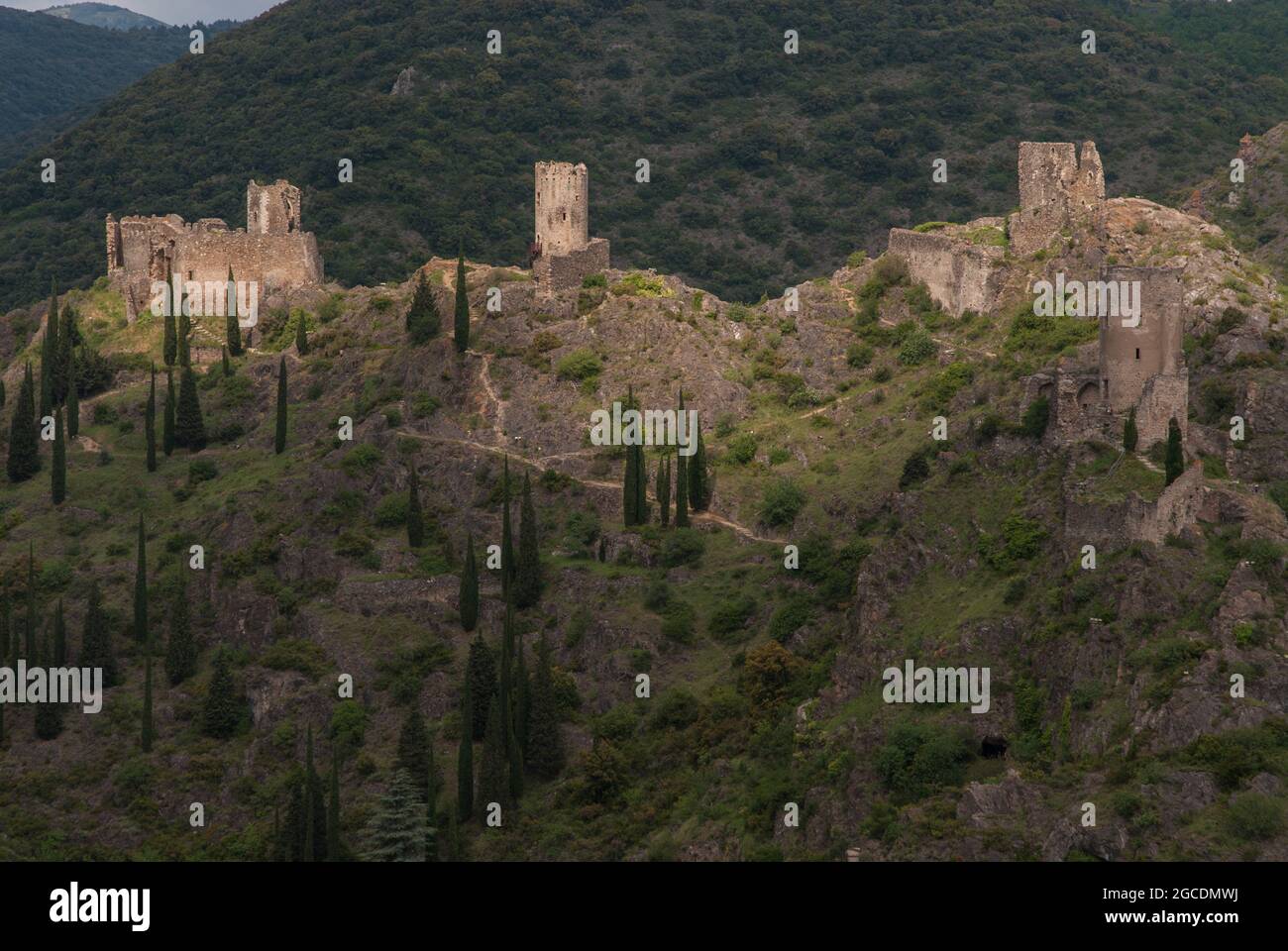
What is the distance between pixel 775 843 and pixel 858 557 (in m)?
14.7

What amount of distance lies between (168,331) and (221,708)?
23.8 m

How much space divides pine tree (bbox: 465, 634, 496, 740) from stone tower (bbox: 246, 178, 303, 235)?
31.4 m

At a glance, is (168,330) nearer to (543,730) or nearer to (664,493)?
(664,493)

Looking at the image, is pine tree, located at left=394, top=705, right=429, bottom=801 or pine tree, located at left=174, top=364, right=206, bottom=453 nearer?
pine tree, located at left=394, top=705, right=429, bottom=801

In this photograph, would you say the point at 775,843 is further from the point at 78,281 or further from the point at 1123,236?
the point at 78,281

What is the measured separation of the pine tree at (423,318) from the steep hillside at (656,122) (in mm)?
24745

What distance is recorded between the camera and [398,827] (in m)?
89.5

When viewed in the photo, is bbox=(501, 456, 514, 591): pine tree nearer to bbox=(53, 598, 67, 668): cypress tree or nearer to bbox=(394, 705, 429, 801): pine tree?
bbox=(394, 705, 429, 801): pine tree

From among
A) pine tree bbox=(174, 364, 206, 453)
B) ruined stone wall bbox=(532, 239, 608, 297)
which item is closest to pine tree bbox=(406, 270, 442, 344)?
ruined stone wall bbox=(532, 239, 608, 297)

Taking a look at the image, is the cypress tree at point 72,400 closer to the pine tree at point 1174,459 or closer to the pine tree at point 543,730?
the pine tree at point 543,730

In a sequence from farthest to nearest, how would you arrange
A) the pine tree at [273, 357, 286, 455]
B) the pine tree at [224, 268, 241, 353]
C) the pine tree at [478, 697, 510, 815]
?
the pine tree at [224, 268, 241, 353] → the pine tree at [273, 357, 286, 455] → the pine tree at [478, 697, 510, 815]

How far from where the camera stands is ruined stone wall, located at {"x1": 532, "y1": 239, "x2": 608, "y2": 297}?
370 ft

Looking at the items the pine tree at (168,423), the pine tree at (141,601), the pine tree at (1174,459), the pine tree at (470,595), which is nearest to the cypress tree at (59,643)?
the pine tree at (141,601)

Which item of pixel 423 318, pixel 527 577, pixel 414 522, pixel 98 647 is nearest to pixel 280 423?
pixel 423 318
